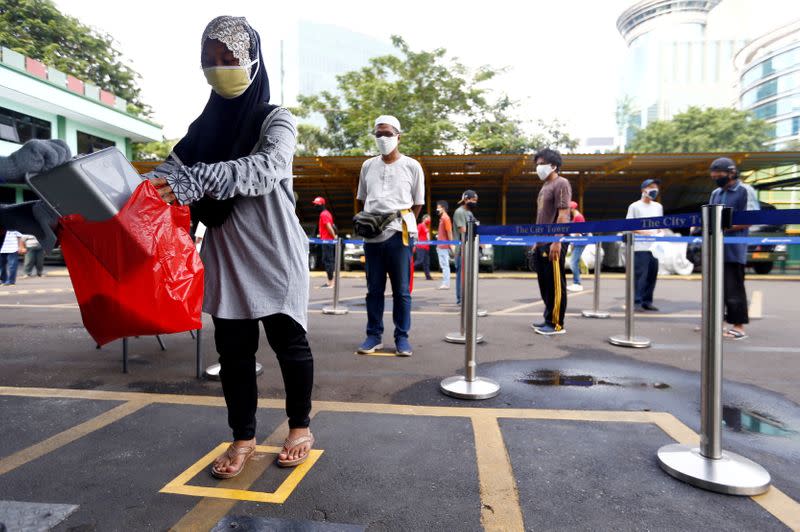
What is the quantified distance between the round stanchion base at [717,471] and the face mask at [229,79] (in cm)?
241

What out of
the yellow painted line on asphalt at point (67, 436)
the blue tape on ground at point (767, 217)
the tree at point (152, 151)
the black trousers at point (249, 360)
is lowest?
the yellow painted line on asphalt at point (67, 436)

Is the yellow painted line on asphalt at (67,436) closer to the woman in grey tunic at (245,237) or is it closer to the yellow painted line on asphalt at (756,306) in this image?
the woman in grey tunic at (245,237)

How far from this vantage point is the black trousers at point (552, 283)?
16.8ft

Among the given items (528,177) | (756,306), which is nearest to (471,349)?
(756,306)

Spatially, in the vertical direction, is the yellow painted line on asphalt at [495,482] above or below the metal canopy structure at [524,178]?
below

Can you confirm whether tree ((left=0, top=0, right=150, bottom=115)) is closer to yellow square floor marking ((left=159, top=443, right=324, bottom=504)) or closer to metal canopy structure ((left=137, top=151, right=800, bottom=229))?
metal canopy structure ((left=137, top=151, right=800, bottom=229))

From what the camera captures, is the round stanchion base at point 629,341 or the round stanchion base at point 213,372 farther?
the round stanchion base at point 629,341

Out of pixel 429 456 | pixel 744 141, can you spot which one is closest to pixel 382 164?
pixel 429 456

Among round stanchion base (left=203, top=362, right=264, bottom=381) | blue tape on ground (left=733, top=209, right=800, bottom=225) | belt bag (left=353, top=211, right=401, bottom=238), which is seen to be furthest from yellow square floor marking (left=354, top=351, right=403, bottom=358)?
blue tape on ground (left=733, top=209, right=800, bottom=225)

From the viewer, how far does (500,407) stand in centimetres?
299

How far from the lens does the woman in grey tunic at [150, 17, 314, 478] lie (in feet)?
6.38

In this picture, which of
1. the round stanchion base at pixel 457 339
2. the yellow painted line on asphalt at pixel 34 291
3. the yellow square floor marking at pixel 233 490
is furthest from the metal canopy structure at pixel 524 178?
the yellow square floor marking at pixel 233 490

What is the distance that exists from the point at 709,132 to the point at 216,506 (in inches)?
2181

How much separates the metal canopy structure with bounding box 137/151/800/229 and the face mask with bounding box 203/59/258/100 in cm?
1280
